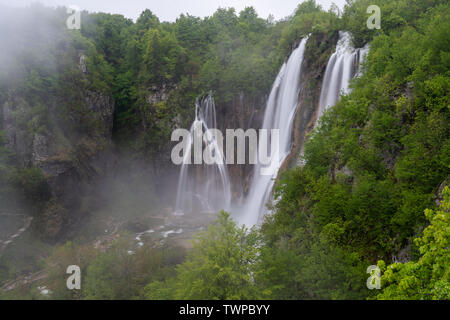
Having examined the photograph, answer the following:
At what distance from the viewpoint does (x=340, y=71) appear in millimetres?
19078

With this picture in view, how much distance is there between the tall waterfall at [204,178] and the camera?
105 ft

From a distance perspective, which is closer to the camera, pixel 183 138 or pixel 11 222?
pixel 11 222

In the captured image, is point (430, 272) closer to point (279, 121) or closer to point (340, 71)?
point (340, 71)

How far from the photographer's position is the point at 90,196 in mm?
32250

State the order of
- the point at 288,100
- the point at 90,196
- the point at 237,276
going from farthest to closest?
the point at 90,196
the point at 288,100
the point at 237,276

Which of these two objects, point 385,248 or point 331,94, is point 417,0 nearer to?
point 331,94

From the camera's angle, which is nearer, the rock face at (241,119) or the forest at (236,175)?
the forest at (236,175)

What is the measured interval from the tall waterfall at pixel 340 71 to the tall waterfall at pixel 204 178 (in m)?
15.2

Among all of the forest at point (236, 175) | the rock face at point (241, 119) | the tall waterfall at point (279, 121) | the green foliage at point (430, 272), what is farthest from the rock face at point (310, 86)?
the green foliage at point (430, 272)

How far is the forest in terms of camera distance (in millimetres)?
9461

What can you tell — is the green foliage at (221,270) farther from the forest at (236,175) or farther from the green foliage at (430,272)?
the green foliage at (430,272)
